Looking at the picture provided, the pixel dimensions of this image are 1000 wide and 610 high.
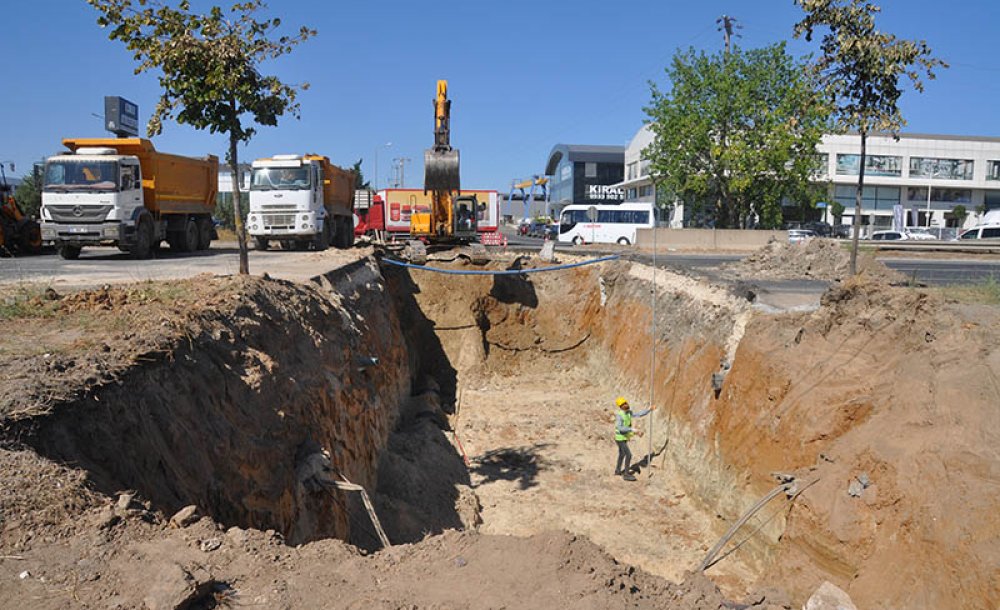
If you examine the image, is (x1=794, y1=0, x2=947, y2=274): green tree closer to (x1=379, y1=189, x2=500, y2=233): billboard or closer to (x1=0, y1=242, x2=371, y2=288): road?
(x1=0, y1=242, x2=371, y2=288): road

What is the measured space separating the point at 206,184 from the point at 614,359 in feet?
48.7

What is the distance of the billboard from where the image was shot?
37.2 m

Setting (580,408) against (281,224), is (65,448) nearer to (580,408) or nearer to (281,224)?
(580,408)

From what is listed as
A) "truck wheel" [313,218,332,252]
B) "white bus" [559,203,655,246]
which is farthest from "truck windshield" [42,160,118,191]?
"white bus" [559,203,655,246]

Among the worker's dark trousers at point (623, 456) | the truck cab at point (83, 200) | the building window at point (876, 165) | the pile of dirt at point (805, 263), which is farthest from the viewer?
the building window at point (876, 165)

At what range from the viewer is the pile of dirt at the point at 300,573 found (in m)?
3.81

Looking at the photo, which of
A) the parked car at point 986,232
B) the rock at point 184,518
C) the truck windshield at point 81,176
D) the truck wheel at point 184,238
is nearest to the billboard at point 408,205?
the truck wheel at point 184,238

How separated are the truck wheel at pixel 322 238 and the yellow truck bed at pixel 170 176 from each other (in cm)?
370

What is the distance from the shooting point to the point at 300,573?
4.35m

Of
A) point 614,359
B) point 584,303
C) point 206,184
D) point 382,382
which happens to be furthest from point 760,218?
point 382,382

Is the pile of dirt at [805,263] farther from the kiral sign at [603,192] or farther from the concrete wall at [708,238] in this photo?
the kiral sign at [603,192]

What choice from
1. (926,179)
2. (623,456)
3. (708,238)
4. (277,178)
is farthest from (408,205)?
(926,179)

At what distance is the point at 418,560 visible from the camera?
471 centimetres

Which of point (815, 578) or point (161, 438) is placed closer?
point (161, 438)
